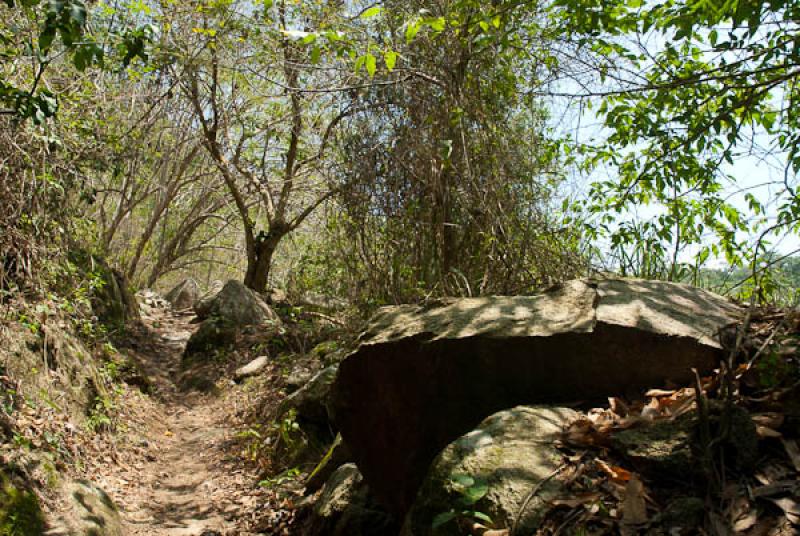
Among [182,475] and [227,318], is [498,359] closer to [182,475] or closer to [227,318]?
[182,475]

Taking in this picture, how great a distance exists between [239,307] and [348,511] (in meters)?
8.12

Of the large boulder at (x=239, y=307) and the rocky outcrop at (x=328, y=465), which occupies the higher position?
the large boulder at (x=239, y=307)

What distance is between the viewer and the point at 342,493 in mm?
4648

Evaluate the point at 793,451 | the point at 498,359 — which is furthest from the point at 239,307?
the point at 793,451

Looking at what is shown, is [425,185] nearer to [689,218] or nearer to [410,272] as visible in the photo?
[410,272]

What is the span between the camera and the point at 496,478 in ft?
8.32

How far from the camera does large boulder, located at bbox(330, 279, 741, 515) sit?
3297mm

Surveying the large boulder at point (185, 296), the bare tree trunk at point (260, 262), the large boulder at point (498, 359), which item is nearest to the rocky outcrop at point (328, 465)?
the large boulder at point (498, 359)

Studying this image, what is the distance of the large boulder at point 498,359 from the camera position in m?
3.30

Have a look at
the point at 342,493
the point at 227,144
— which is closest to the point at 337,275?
the point at 342,493

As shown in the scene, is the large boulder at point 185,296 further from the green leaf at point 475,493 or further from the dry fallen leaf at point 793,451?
the dry fallen leaf at point 793,451

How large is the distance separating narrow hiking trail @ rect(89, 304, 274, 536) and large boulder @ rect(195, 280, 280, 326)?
2193 millimetres

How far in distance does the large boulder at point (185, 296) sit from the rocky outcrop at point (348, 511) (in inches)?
504

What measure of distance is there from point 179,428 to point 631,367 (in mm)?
6503
